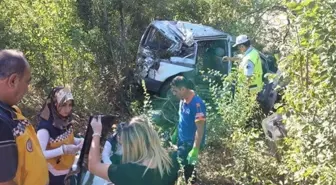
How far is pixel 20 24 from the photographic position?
838 centimetres

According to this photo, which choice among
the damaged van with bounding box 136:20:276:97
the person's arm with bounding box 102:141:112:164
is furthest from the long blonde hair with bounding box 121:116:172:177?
the damaged van with bounding box 136:20:276:97

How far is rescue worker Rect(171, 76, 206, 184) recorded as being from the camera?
Answer: 4.92m

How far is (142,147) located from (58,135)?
108cm

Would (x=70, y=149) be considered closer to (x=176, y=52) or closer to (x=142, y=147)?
(x=142, y=147)

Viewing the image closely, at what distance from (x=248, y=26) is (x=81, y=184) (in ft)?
26.6

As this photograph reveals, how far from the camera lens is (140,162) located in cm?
310

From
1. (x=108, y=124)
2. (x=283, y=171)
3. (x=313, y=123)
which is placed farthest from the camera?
(x=283, y=171)

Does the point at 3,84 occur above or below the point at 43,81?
above

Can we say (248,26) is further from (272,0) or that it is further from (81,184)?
(81,184)

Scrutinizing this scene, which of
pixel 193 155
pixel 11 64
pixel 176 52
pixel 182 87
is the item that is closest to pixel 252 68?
pixel 176 52

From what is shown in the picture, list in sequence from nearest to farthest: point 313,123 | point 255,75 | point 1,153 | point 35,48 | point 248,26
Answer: point 1,153 < point 313,123 < point 255,75 < point 35,48 < point 248,26

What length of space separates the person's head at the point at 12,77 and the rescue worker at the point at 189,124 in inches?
103

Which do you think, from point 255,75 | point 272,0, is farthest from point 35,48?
point 272,0

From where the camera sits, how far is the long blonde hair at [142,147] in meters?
3.11
